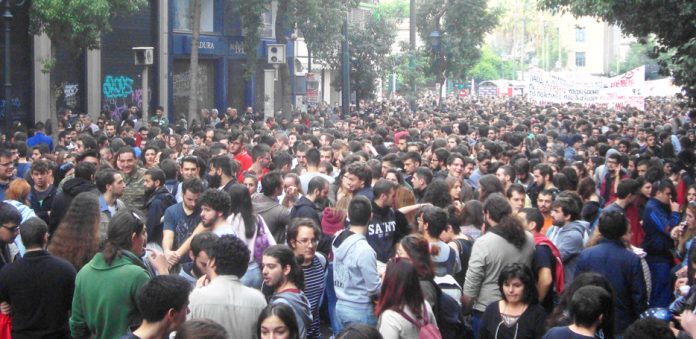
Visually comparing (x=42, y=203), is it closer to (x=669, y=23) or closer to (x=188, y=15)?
(x=669, y=23)

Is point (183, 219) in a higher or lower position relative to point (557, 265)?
higher

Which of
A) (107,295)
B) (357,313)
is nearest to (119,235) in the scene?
(107,295)

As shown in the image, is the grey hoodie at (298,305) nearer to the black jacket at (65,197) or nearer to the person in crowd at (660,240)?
the black jacket at (65,197)

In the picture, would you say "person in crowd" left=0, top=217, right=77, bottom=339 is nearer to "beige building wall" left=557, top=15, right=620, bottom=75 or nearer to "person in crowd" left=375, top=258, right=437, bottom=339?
"person in crowd" left=375, top=258, right=437, bottom=339

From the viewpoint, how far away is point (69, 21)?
66.0 feet

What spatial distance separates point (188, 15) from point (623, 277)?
27.6 meters

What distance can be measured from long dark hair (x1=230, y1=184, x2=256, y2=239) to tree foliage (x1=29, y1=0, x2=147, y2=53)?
12848 mm

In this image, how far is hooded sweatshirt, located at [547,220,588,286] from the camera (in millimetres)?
8492

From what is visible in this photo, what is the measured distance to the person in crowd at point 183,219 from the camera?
848 cm

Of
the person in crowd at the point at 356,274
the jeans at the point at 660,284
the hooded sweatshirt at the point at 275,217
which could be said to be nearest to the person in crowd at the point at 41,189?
the hooded sweatshirt at the point at 275,217

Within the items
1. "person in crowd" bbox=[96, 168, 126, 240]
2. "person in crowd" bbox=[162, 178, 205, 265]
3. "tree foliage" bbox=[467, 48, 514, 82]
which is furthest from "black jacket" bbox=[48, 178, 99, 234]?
"tree foliage" bbox=[467, 48, 514, 82]

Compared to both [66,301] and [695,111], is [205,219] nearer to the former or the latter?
[66,301]

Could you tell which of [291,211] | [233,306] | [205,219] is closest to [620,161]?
[291,211]

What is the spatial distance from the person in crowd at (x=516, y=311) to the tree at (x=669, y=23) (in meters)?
7.44
